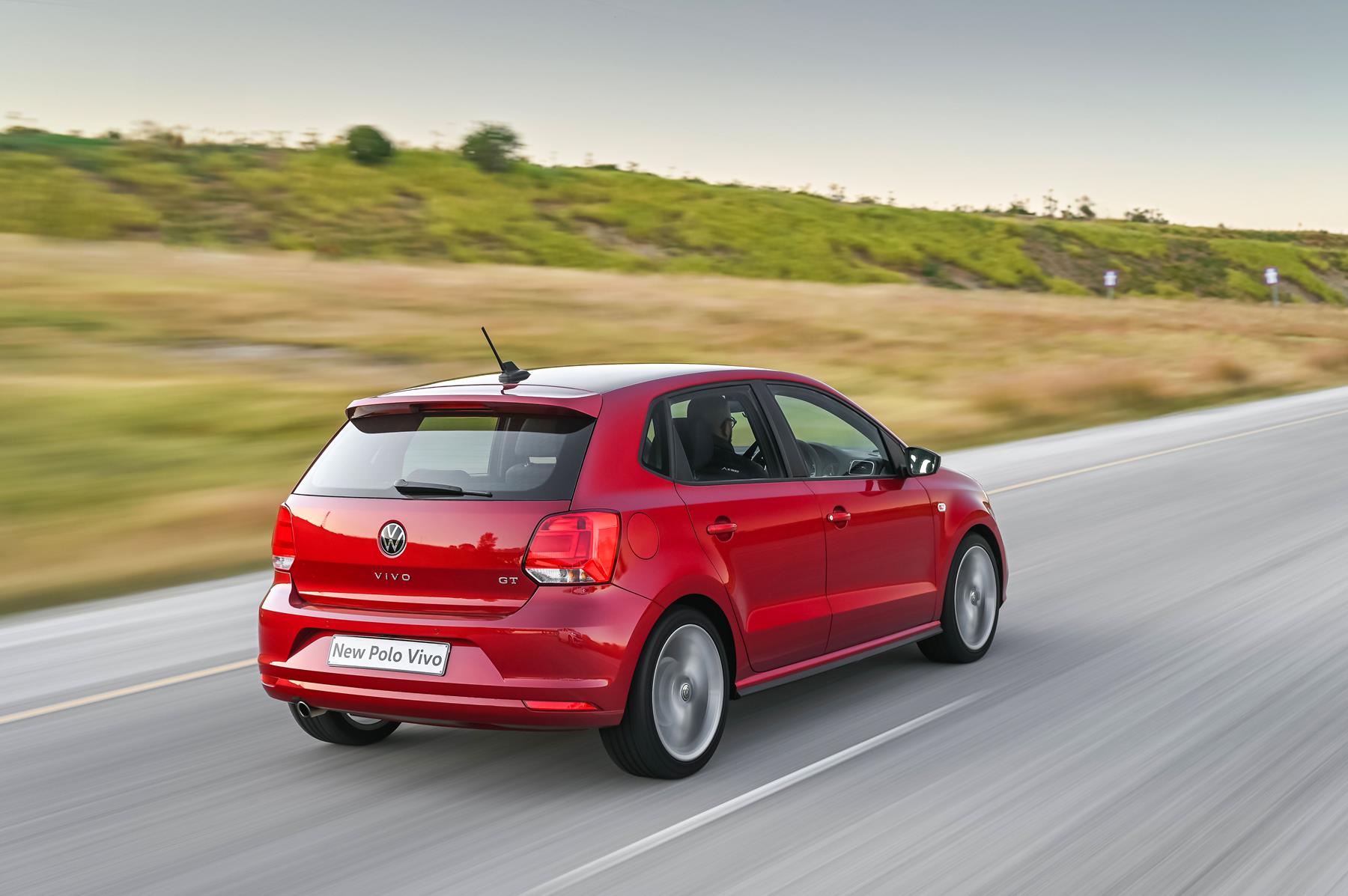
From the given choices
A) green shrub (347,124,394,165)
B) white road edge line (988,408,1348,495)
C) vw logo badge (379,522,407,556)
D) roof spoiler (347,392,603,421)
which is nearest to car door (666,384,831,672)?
roof spoiler (347,392,603,421)

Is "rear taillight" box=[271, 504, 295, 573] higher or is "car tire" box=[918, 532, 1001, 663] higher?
"rear taillight" box=[271, 504, 295, 573]

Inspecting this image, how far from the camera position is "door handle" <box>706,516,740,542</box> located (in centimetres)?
548

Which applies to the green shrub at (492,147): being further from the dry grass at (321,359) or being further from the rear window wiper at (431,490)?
the rear window wiper at (431,490)

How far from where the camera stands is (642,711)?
5117mm

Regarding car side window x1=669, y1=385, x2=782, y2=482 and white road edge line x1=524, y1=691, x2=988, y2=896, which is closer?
white road edge line x1=524, y1=691, x2=988, y2=896

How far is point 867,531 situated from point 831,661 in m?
0.61

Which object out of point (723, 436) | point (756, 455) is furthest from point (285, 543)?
point (756, 455)

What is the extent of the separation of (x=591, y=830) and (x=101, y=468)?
1042 centimetres

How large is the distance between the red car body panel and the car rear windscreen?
5cm

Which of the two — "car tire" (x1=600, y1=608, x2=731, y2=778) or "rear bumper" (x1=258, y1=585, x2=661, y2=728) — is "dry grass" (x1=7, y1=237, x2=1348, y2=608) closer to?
"rear bumper" (x1=258, y1=585, x2=661, y2=728)

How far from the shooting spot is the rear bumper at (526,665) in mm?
4949

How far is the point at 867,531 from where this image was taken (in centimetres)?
642

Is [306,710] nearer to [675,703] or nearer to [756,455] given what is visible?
[675,703]

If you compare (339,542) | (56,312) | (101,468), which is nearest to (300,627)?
(339,542)
